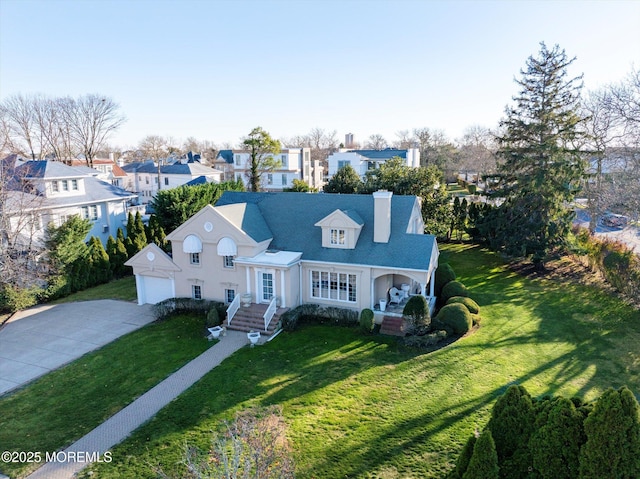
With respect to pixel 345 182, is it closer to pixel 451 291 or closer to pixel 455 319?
pixel 451 291

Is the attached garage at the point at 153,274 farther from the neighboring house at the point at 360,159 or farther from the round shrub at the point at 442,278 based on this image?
the neighboring house at the point at 360,159

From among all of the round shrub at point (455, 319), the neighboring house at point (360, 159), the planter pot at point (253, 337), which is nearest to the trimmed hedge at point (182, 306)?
the planter pot at point (253, 337)

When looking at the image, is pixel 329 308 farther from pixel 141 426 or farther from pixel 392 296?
pixel 141 426

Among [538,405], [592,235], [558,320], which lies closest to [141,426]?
[538,405]

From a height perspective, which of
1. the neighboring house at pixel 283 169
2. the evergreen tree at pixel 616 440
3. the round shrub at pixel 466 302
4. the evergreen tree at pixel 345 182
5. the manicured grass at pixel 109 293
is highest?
the neighboring house at pixel 283 169

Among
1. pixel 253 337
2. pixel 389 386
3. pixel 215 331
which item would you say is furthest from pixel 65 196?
pixel 389 386

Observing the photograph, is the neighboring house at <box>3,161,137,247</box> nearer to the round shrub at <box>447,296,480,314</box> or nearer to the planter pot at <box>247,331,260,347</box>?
the planter pot at <box>247,331,260,347</box>

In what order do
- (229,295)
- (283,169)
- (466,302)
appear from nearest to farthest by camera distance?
1. (466,302)
2. (229,295)
3. (283,169)

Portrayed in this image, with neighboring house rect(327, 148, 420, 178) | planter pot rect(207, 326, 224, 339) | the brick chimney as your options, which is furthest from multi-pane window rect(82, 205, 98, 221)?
neighboring house rect(327, 148, 420, 178)
